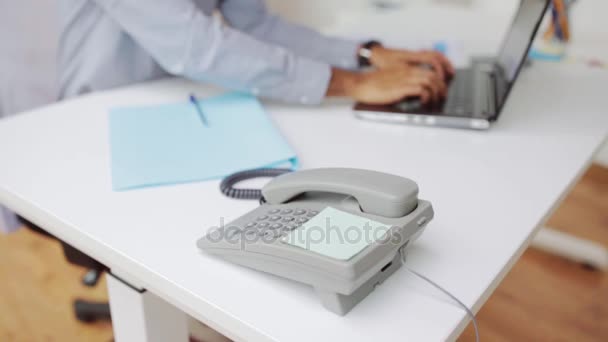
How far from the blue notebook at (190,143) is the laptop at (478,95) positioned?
20 centimetres

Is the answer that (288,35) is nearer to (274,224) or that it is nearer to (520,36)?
(520,36)

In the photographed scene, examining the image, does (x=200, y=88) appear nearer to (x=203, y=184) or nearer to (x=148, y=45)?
(x=148, y=45)

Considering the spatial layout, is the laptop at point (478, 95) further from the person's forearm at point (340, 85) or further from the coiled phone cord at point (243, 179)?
the coiled phone cord at point (243, 179)

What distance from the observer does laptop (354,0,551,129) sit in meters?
1.00

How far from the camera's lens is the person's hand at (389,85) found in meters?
1.05

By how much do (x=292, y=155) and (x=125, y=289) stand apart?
0.29 metres

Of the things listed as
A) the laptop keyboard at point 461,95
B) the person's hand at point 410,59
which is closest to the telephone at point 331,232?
the laptop keyboard at point 461,95

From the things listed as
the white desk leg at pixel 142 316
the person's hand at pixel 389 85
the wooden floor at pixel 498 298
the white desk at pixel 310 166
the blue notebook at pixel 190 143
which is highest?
the person's hand at pixel 389 85

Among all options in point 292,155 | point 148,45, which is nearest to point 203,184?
point 292,155

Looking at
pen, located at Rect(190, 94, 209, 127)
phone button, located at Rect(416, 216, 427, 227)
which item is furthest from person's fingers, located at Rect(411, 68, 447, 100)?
phone button, located at Rect(416, 216, 427, 227)

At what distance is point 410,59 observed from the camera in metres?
1.23

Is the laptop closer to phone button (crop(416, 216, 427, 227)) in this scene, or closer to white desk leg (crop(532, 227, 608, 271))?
phone button (crop(416, 216, 427, 227))

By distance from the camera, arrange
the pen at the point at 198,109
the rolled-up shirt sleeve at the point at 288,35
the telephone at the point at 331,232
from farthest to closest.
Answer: the rolled-up shirt sleeve at the point at 288,35 < the pen at the point at 198,109 < the telephone at the point at 331,232

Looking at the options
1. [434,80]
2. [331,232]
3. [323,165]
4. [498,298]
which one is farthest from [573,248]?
[331,232]
